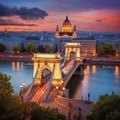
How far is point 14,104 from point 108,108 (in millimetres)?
2223

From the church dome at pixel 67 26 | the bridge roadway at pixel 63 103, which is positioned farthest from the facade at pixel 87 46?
the bridge roadway at pixel 63 103

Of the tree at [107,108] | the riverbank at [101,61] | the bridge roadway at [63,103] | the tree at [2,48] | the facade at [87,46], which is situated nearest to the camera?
the tree at [107,108]

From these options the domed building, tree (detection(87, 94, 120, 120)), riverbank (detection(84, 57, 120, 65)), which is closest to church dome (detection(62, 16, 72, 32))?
the domed building

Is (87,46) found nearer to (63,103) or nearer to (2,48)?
(2,48)

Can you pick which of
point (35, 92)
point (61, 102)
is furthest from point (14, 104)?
point (35, 92)

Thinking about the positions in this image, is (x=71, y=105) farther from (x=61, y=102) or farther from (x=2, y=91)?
(x=2, y=91)

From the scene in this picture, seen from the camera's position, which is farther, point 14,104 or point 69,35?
point 69,35

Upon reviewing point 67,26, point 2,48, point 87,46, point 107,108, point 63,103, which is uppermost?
point 67,26

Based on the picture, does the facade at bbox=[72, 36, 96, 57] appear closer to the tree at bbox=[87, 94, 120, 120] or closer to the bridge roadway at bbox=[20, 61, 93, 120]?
the bridge roadway at bbox=[20, 61, 93, 120]

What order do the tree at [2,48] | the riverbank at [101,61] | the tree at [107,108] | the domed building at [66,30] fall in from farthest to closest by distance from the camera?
the domed building at [66,30]
the tree at [2,48]
the riverbank at [101,61]
the tree at [107,108]

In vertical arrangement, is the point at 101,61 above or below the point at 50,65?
below

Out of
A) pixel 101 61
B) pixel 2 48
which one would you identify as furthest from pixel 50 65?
pixel 2 48

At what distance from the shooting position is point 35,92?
18.3 m

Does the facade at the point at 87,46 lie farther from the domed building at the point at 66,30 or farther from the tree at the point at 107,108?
the tree at the point at 107,108
